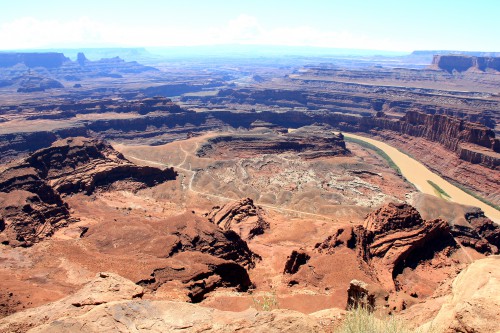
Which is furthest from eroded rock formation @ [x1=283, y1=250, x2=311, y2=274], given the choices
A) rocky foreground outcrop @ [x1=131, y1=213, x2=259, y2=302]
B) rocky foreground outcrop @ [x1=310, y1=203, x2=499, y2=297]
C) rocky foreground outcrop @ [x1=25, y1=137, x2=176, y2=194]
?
rocky foreground outcrop @ [x1=25, y1=137, x2=176, y2=194]

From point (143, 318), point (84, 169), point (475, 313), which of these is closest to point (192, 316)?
point (143, 318)

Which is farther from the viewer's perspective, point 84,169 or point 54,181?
point 84,169

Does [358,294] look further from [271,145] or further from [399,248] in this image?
[271,145]

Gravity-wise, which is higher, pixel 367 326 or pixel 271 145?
pixel 367 326

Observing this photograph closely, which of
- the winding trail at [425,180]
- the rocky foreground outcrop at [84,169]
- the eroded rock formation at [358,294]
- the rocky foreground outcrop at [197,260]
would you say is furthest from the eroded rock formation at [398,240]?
the rocky foreground outcrop at [84,169]

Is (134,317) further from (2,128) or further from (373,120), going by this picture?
(373,120)
